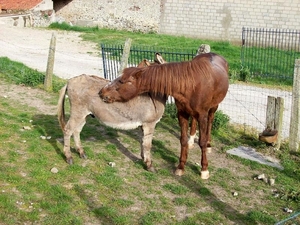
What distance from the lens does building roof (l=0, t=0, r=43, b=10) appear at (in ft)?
79.9

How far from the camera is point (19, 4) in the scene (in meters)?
24.8

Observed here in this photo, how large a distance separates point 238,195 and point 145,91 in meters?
1.94

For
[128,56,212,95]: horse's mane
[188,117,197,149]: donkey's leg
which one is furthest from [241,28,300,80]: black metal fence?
[128,56,212,95]: horse's mane

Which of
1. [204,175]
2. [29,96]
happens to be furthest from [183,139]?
[29,96]

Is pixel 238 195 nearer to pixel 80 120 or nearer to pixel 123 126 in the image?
pixel 123 126

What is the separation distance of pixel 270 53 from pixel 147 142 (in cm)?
1424

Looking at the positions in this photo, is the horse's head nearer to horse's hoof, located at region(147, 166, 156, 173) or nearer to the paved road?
horse's hoof, located at region(147, 166, 156, 173)

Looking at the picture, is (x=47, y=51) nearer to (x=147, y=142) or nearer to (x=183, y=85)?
(x=147, y=142)

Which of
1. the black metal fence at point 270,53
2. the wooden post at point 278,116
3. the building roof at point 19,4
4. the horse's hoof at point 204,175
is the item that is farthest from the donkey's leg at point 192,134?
the building roof at point 19,4

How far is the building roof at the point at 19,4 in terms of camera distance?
79.9ft

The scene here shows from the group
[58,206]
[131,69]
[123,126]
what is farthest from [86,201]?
[131,69]

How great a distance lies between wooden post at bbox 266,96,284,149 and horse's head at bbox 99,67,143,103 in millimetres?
2892

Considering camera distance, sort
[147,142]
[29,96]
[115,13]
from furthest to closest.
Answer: [115,13]
[29,96]
[147,142]

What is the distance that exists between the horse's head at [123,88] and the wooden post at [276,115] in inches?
114
